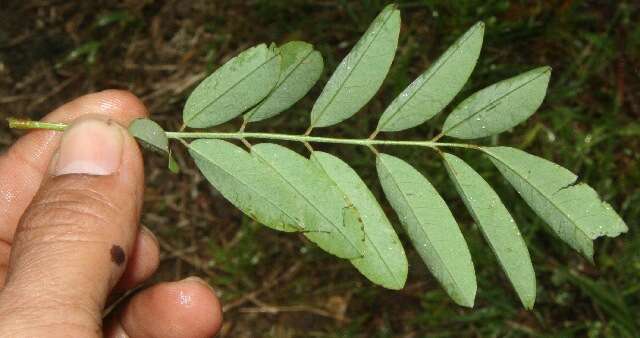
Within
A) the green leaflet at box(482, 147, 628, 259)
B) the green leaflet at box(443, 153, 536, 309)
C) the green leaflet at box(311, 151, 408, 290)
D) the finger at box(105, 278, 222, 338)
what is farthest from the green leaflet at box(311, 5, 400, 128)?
the finger at box(105, 278, 222, 338)

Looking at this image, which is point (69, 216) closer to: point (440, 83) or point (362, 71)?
point (362, 71)

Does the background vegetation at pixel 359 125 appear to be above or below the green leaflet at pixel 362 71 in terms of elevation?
below

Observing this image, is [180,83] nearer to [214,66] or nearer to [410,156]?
[214,66]

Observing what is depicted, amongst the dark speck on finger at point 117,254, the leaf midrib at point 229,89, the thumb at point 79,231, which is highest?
→ the leaf midrib at point 229,89

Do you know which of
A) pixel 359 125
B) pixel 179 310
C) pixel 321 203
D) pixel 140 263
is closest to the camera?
pixel 321 203

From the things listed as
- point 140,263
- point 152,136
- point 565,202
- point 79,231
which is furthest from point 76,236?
point 565,202

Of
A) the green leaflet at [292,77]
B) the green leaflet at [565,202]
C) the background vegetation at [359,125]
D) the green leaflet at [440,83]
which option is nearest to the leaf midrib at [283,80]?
the green leaflet at [292,77]

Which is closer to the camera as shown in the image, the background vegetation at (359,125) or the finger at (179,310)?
the finger at (179,310)

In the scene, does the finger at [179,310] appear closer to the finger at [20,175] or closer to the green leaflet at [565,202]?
the finger at [20,175]
